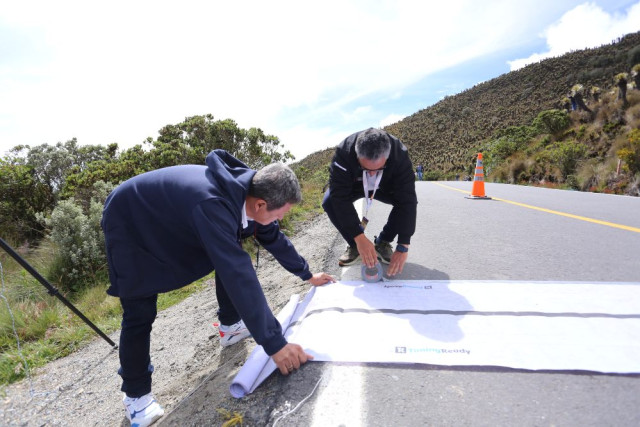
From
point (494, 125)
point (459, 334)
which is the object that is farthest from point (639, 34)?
point (459, 334)

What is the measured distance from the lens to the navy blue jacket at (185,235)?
1.55 m

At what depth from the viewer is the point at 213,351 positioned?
2600 millimetres

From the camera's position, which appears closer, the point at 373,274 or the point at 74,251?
the point at 373,274

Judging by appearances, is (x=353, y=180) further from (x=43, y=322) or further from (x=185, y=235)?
(x=43, y=322)

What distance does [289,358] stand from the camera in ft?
5.38

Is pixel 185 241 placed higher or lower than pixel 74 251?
higher

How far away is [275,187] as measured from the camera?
66.9 inches

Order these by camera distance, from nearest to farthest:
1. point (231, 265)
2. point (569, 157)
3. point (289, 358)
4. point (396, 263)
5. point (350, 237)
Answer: point (231, 265)
point (289, 358)
point (396, 263)
point (350, 237)
point (569, 157)

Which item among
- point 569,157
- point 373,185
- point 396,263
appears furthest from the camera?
point 569,157

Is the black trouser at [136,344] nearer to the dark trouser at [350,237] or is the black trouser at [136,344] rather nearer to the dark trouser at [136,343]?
the dark trouser at [136,343]

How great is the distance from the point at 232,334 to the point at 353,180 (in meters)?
1.65

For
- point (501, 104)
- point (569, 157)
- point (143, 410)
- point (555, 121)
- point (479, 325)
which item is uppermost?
point (501, 104)

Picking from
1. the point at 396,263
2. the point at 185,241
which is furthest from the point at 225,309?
the point at 396,263

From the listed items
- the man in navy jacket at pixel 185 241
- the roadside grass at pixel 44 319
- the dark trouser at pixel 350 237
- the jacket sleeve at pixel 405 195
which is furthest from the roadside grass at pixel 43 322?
the jacket sleeve at pixel 405 195
